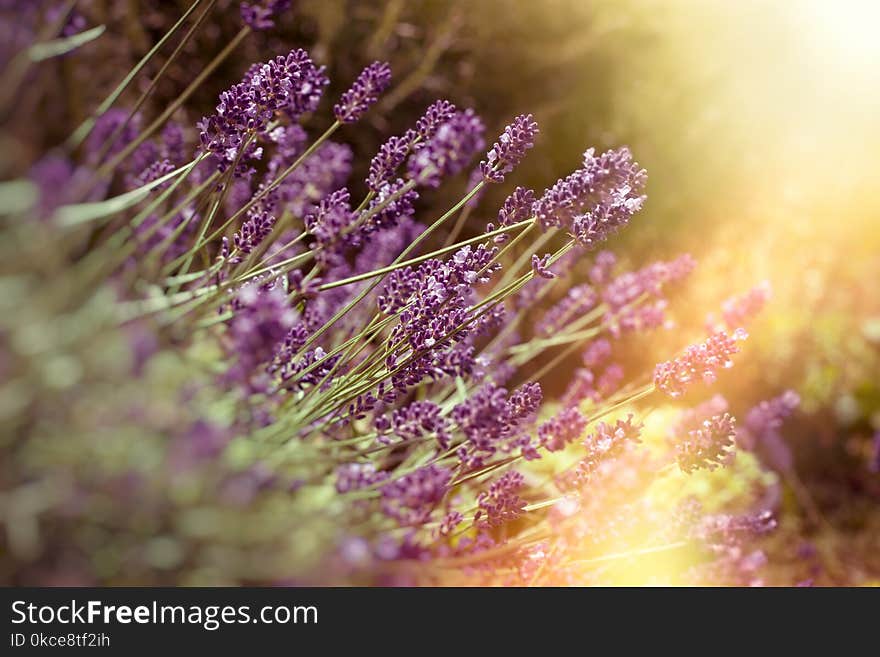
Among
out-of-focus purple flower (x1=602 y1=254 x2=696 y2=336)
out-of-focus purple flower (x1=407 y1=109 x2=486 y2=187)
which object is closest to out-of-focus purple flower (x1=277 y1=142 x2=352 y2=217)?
out-of-focus purple flower (x1=407 y1=109 x2=486 y2=187)

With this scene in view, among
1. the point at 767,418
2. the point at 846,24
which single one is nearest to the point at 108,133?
the point at 767,418

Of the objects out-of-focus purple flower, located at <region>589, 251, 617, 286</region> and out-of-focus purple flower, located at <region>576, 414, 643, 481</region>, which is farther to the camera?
out-of-focus purple flower, located at <region>589, 251, 617, 286</region>

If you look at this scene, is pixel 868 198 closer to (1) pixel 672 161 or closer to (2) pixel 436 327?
(1) pixel 672 161

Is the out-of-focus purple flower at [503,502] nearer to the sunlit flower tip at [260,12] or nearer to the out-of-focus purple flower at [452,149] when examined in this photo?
the out-of-focus purple flower at [452,149]

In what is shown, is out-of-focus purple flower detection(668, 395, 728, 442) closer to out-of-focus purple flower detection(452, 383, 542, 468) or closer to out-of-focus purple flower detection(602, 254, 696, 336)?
out-of-focus purple flower detection(602, 254, 696, 336)

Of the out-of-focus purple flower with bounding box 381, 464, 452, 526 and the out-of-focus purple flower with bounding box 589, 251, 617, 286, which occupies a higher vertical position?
the out-of-focus purple flower with bounding box 589, 251, 617, 286

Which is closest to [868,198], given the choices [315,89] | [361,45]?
[361,45]

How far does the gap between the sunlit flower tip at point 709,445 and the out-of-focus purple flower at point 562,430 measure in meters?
0.22

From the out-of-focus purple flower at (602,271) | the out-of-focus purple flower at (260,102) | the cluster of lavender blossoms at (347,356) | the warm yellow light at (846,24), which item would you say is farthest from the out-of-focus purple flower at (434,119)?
the warm yellow light at (846,24)

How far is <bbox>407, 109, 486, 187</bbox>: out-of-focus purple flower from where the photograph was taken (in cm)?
73

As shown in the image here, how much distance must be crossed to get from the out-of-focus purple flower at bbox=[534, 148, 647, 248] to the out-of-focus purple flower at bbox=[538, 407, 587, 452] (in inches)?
8.7

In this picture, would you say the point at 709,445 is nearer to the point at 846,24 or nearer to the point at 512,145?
the point at 512,145
